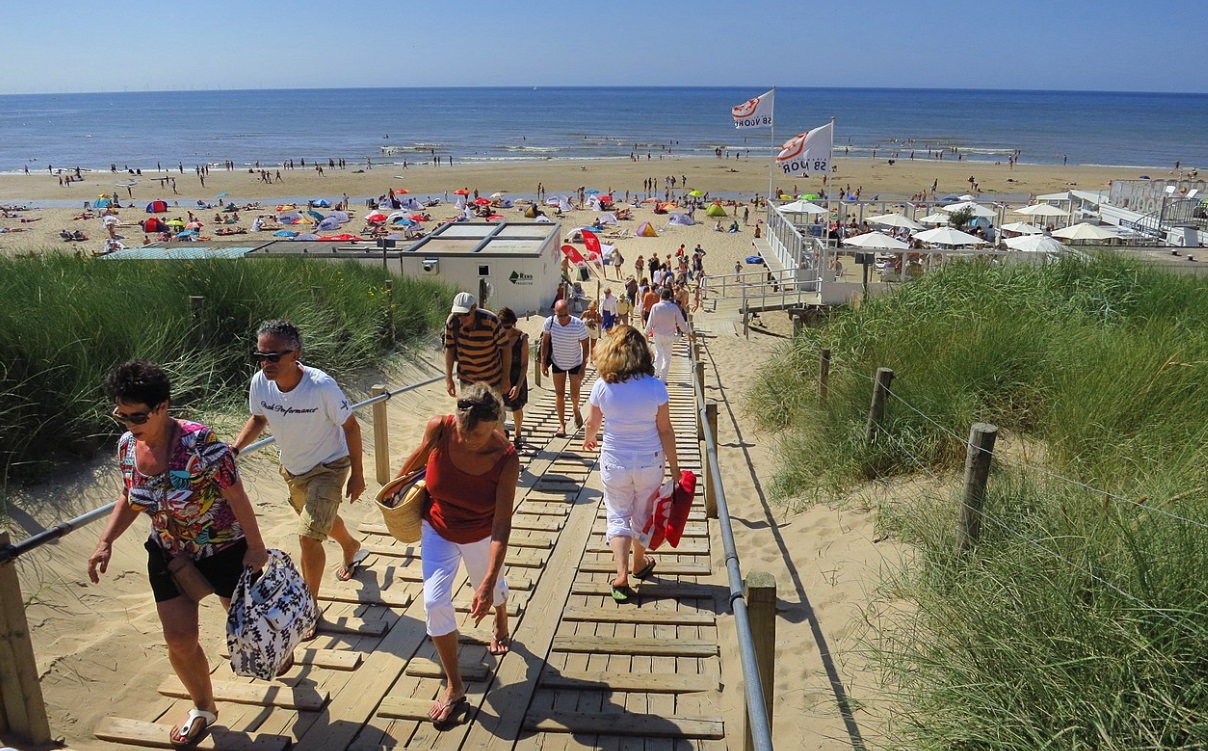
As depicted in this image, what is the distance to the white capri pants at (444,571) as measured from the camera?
3.55m

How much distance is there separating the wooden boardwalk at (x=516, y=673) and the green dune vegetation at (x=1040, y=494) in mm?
1051

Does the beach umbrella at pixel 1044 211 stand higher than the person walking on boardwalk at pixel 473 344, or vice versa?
the person walking on boardwalk at pixel 473 344

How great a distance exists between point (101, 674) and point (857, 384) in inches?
251

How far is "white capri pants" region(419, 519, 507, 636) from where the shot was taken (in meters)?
3.55

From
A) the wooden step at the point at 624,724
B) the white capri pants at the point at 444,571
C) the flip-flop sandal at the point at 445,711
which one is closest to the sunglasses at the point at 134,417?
the white capri pants at the point at 444,571

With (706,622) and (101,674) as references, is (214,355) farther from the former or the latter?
(706,622)

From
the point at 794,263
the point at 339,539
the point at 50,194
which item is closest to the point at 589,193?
the point at 794,263

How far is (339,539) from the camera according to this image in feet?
16.2

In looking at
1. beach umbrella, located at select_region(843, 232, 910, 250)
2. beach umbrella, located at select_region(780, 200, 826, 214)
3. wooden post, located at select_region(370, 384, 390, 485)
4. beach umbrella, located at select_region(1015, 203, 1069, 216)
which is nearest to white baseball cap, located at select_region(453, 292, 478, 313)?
wooden post, located at select_region(370, 384, 390, 485)

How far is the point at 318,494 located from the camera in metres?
4.39

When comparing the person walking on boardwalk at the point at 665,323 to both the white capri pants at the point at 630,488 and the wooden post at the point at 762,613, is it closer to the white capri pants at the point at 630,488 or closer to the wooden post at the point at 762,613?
the white capri pants at the point at 630,488

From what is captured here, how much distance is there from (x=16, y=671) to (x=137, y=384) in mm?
1356

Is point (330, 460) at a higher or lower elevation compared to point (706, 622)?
higher

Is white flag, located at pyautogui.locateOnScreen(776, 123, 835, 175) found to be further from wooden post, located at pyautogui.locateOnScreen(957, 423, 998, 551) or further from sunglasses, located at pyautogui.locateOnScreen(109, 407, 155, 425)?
sunglasses, located at pyautogui.locateOnScreen(109, 407, 155, 425)
